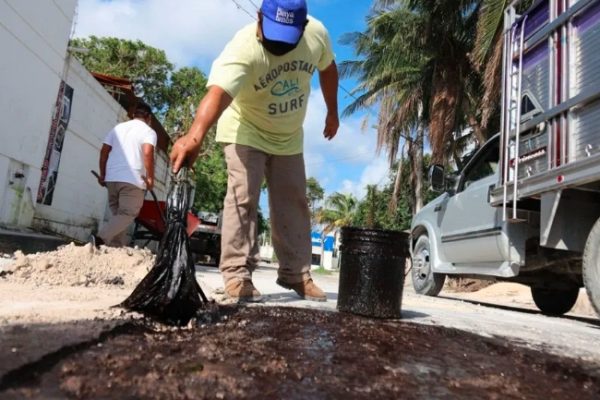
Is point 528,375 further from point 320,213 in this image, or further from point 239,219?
point 320,213

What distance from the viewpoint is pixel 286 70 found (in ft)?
11.6

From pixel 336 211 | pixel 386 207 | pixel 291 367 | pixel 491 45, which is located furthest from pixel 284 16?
pixel 336 211

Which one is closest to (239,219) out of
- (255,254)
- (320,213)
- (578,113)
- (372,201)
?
(255,254)

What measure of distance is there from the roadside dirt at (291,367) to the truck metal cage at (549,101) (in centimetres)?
192

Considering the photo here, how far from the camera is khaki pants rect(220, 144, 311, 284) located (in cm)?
345

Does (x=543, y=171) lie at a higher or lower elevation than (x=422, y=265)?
higher

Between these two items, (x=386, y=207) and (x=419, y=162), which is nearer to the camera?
(x=419, y=162)

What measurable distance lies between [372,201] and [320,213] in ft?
50.1

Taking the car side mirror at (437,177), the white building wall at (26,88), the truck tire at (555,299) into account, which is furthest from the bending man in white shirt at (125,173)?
the truck tire at (555,299)

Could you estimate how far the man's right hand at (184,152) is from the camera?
8.99 ft

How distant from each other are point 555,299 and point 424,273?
153 centimetres

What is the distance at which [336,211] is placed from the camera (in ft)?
164

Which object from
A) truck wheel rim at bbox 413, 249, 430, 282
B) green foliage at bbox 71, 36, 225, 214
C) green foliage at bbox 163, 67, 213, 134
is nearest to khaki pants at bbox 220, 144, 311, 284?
truck wheel rim at bbox 413, 249, 430, 282

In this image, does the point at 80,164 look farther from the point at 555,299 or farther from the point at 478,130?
the point at 478,130
